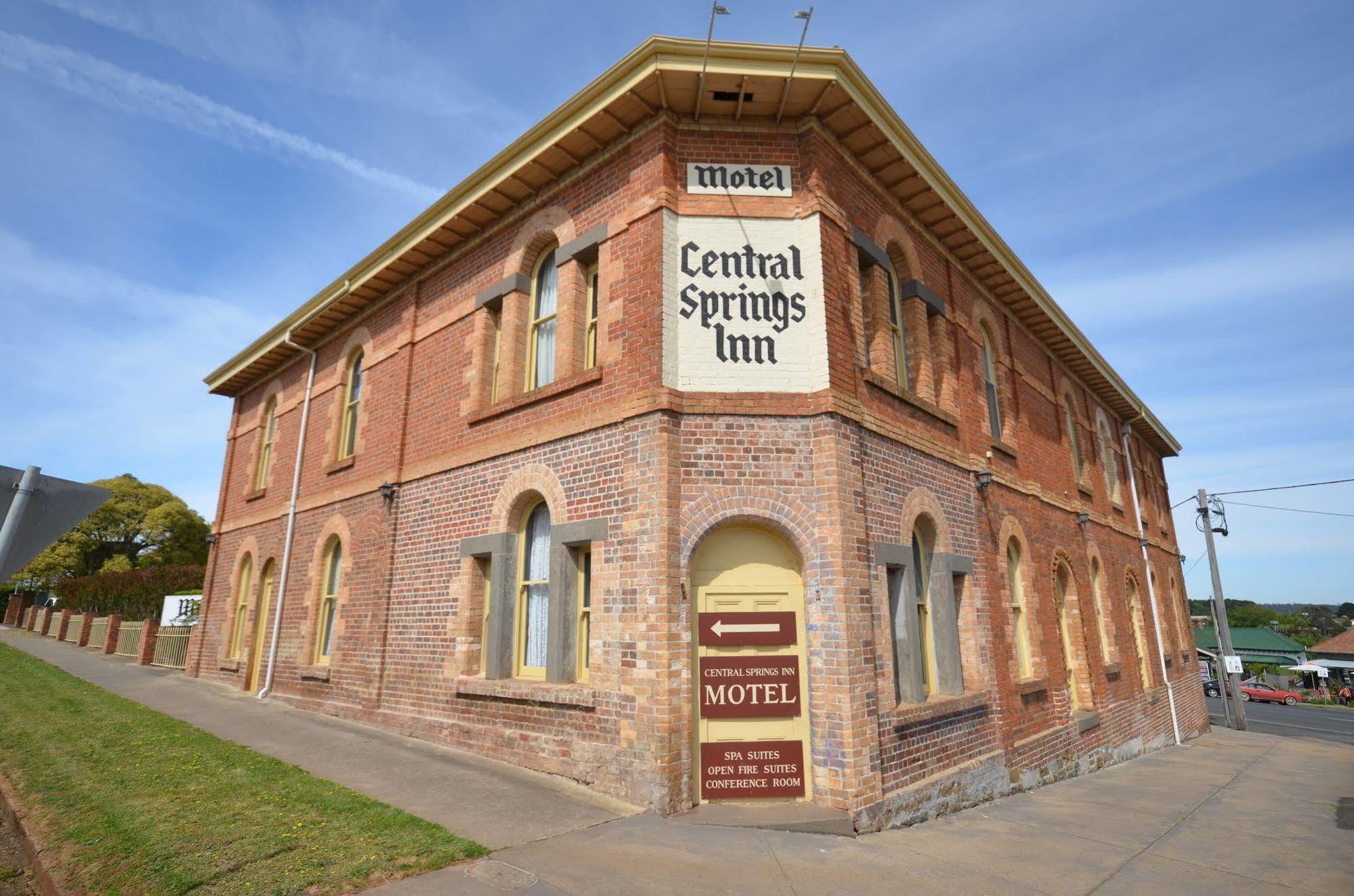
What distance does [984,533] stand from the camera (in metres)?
10.0

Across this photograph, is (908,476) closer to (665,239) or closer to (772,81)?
(665,239)

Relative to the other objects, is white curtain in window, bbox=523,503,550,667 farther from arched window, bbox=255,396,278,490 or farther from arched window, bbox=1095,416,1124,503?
arched window, bbox=1095,416,1124,503

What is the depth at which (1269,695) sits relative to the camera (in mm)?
44344

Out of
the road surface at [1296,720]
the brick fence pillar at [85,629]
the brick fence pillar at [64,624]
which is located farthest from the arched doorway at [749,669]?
the brick fence pillar at [64,624]

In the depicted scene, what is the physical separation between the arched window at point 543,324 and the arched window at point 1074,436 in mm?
11498

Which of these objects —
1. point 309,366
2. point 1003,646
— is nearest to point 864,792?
point 1003,646

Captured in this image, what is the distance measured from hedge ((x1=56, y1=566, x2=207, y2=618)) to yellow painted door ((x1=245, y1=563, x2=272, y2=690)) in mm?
13460

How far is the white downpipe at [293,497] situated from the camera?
502 inches

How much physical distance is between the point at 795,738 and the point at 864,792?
0.75 m

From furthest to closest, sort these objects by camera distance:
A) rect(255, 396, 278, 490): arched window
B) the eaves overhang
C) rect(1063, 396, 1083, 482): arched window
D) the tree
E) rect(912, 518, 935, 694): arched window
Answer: the tree, rect(255, 396, 278, 490): arched window, rect(1063, 396, 1083, 482): arched window, rect(912, 518, 935, 694): arched window, the eaves overhang

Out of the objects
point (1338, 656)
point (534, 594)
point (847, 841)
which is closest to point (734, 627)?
point (847, 841)

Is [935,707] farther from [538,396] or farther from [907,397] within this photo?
[538,396]

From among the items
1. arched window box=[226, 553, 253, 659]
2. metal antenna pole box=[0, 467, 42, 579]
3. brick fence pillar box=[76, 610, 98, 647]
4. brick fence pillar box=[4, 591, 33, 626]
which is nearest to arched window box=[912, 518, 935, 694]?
metal antenna pole box=[0, 467, 42, 579]

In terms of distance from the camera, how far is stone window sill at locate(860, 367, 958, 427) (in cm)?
815
